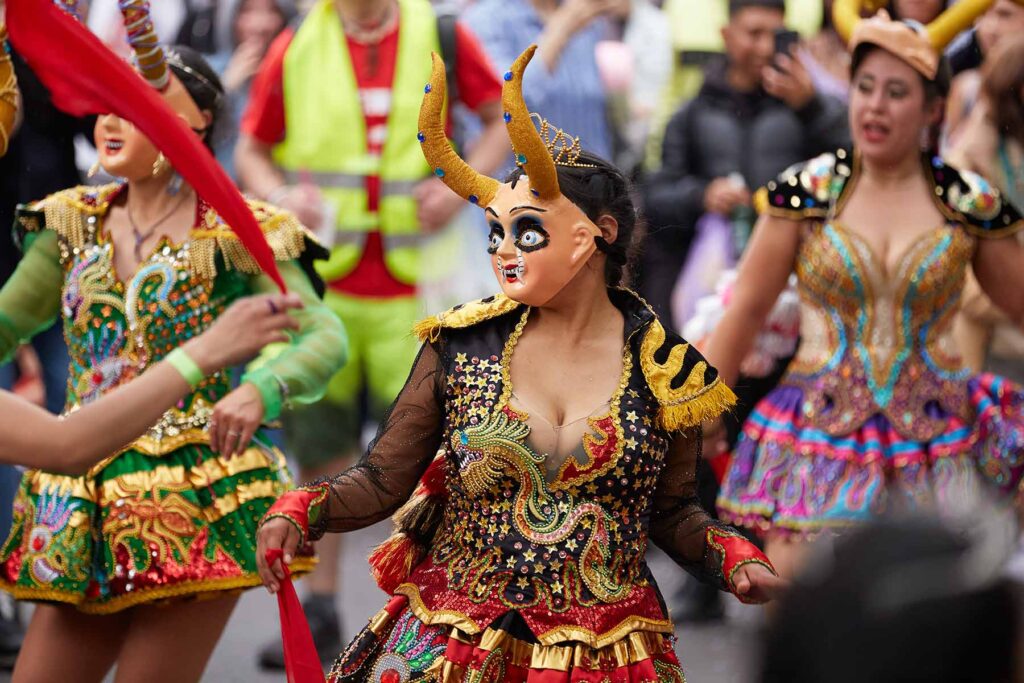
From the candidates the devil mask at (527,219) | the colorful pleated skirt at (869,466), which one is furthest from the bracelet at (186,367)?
the colorful pleated skirt at (869,466)

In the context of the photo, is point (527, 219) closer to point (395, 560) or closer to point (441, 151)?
point (441, 151)

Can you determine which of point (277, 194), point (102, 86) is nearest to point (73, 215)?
point (102, 86)

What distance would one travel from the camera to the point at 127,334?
4586 mm

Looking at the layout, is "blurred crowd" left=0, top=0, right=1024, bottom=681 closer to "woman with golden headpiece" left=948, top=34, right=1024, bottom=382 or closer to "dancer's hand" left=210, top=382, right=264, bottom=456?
"woman with golden headpiece" left=948, top=34, right=1024, bottom=382

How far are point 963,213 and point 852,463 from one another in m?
0.79

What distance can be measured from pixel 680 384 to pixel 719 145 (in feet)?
13.8

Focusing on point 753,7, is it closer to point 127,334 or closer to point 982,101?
point 982,101

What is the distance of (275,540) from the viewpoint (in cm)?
359

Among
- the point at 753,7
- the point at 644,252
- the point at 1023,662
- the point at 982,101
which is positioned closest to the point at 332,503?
the point at 644,252

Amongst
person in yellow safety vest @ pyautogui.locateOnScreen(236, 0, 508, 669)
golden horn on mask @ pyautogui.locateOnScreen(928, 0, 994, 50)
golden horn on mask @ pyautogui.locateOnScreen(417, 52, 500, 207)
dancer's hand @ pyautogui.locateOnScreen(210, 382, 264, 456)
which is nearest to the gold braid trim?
dancer's hand @ pyautogui.locateOnScreen(210, 382, 264, 456)

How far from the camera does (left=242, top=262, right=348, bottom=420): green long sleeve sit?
14.8 ft

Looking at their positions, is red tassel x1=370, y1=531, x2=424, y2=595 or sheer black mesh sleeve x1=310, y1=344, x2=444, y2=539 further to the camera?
red tassel x1=370, y1=531, x2=424, y2=595

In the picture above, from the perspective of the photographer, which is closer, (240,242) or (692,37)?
(240,242)

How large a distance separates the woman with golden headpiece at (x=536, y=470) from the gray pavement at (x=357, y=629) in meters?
2.14
